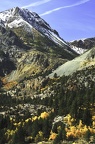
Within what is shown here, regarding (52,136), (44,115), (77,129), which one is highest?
(44,115)

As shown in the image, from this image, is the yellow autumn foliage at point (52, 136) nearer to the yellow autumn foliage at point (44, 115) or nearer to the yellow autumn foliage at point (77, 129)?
the yellow autumn foliage at point (77, 129)

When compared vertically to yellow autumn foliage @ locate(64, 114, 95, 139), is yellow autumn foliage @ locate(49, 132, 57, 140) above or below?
below

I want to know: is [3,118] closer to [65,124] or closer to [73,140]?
[65,124]

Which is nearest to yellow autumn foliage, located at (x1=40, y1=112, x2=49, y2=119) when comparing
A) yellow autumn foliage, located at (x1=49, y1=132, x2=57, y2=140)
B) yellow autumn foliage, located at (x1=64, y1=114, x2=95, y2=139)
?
yellow autumn foliage, located at (x1=64, y1=114, x2=95, y2=139)

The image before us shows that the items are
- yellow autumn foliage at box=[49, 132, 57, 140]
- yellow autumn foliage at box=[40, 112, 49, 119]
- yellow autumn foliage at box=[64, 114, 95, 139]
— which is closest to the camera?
yellow autumn foliage at box=[64, 114, 95, 139]

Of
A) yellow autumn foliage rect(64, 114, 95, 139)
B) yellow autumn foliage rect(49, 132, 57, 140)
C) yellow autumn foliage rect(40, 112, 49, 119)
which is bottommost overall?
yellow autumn foliage rect(49, 132, 57, 140)

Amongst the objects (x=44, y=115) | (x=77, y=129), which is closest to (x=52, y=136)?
(x=77, y=129)

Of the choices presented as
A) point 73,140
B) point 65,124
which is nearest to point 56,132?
point 65,124

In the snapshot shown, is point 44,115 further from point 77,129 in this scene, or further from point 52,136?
point 77,129

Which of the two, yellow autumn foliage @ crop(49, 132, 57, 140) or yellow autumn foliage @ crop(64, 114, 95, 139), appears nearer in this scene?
yellow autumn foliage @ crop(64, 114, 95, 139)

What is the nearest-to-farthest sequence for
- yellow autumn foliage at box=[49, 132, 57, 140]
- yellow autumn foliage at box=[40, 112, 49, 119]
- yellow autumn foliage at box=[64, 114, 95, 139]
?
yellow autumn foliage at box=[64, 114, 95, 139], yellow autumn foliage at box=[49, 132, 57, 140], yellow autumn foliage at box=[40, 112, 49, 119]

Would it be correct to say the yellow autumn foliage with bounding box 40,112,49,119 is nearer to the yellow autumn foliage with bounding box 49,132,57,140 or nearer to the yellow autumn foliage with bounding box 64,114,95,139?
the yellow autumn foliage with bounding box 64,114,95,139

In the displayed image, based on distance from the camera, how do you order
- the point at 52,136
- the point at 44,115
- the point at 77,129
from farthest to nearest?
the point at 44,115, the point at 52,136, the point at 77,129

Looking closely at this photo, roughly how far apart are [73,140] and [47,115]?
4852cm
